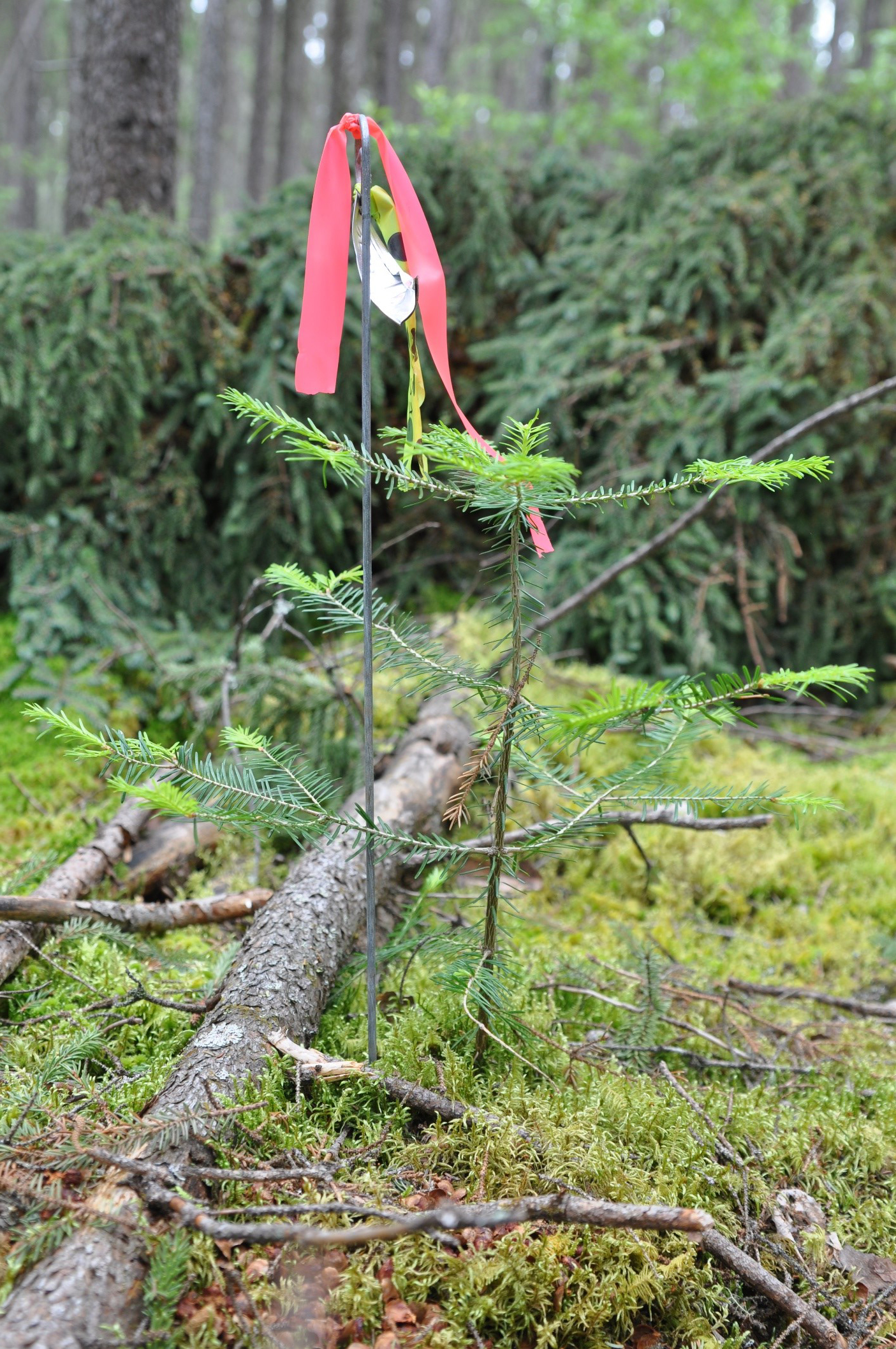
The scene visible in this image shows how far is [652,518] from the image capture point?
399 cm

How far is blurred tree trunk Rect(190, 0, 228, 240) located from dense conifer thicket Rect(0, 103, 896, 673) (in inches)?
348

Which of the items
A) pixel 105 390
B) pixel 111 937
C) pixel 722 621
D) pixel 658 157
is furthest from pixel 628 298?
pixel 111 937

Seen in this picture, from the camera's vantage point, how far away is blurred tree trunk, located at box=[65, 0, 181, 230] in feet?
15.5

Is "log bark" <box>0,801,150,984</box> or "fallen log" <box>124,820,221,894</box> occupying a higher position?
"log bark" <box>0,801,150,984</box>

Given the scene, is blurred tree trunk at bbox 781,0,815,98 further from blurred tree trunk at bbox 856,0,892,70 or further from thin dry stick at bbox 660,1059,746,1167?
thin dry stick at bbox 660,1059,746,1167

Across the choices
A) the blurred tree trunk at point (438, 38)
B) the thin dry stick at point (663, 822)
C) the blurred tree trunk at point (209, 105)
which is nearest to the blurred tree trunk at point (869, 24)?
the blurred tree trunk at point (438, 38)

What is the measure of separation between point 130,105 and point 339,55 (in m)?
7.67

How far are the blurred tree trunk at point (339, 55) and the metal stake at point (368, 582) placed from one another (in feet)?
36.5

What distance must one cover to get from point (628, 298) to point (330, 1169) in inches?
169

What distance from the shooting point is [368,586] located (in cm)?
142

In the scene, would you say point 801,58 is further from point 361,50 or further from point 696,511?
point 696,511

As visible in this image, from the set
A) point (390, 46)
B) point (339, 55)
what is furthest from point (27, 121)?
point (339, 55)

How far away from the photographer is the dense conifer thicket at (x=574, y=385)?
12.1 feet

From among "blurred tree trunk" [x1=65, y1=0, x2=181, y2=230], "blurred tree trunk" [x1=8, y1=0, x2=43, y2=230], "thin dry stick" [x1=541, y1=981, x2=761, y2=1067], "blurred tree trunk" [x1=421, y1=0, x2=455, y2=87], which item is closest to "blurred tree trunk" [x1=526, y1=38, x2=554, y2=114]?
"blurred tree trunk" [x1=421, y1=0, x2=455, y2=87]
